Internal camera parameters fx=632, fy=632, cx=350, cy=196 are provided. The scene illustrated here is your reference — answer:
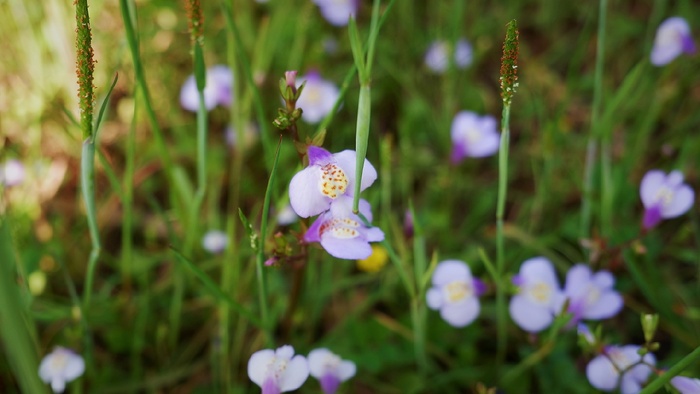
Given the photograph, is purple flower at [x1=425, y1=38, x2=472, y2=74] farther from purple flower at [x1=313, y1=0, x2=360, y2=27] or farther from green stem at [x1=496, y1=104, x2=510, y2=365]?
green stem at [x1=496, y1=104, x2=510, y2=365]

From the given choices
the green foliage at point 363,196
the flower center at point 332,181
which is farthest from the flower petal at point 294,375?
the flower center at point 332,181

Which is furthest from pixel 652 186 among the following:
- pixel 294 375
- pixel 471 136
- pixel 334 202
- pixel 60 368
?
pixel 60 368

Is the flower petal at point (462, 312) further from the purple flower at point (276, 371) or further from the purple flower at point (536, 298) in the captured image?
the purple flower at point (276, 371)

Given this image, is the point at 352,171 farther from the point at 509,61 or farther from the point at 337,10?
the point at 337,10

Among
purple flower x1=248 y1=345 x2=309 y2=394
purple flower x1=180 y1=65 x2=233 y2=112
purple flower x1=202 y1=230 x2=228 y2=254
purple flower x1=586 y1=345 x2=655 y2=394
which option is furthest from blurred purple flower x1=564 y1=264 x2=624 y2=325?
purple flower x1=180 y1=65 x2=233 y2=112

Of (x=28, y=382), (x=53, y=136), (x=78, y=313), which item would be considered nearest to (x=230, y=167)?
(x=53, y=136)

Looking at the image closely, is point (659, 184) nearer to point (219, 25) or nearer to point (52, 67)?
point (219, 25)
